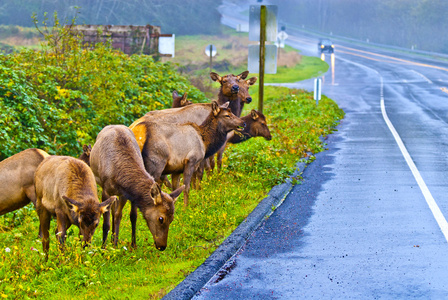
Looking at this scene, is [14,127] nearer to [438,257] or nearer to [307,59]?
[438,257]

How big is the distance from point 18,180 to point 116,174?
1.69m

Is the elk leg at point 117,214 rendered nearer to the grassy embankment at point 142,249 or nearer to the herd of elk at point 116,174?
the herd of elk at point 116,174

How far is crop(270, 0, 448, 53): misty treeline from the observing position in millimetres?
97056

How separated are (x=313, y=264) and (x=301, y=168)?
25.8 ft

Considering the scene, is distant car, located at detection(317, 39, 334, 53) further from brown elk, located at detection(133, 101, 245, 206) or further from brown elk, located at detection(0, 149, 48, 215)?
brown elk, located at detection(0, 149, 48, 215)

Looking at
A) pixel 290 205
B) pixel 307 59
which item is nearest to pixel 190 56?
→ pixel 307 59

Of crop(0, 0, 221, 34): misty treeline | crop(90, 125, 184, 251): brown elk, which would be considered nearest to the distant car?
crop(0, 0, 221, 34): misty treeline

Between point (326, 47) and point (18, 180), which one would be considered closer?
point (18, 180)

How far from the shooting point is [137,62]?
23047 mm

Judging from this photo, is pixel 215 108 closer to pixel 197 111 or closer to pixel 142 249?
pixel 197 111

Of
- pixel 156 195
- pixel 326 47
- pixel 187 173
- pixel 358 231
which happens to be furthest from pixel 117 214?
pixel 326 47

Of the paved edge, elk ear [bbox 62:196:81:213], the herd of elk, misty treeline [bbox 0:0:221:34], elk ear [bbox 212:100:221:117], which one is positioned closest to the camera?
the paved edge

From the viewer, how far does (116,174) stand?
9.23 m

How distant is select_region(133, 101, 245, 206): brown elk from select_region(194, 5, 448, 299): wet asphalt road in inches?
67.7
